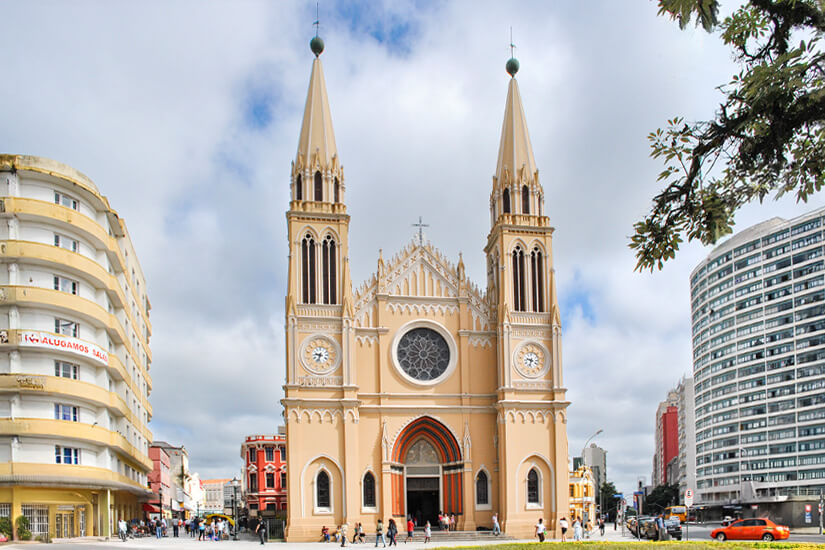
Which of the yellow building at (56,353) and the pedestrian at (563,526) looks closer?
the yellow building at (56,353)

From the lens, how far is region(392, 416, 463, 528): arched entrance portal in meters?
49.2

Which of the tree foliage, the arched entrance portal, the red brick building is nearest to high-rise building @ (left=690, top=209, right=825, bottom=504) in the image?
the red brick building

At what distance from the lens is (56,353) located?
123 feet

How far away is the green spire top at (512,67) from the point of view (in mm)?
57000

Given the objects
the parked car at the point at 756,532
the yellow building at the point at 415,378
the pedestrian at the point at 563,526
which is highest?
the yellow building at the point at 415,378

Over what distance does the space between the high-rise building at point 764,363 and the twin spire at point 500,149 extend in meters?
47.8

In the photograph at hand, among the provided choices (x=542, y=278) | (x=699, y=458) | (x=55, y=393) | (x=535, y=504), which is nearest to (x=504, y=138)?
(x=542, y=278)

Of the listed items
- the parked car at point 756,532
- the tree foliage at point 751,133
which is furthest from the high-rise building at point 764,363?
the tree foliage at point 751,133

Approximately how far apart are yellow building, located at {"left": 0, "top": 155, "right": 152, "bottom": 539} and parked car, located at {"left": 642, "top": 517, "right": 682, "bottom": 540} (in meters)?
26.5

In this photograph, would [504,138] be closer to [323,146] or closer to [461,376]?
[323,146]

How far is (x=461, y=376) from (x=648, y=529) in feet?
42.3

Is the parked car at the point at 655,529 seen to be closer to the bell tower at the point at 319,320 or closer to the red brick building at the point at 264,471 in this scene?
the bell tower at the point at 319,320

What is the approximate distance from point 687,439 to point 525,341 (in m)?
92.1

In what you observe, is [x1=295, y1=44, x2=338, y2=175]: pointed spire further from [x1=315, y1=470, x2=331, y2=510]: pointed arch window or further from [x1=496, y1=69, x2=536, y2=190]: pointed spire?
[x1=315, y1=470, x2=331, y2=510]: pointed arch window
